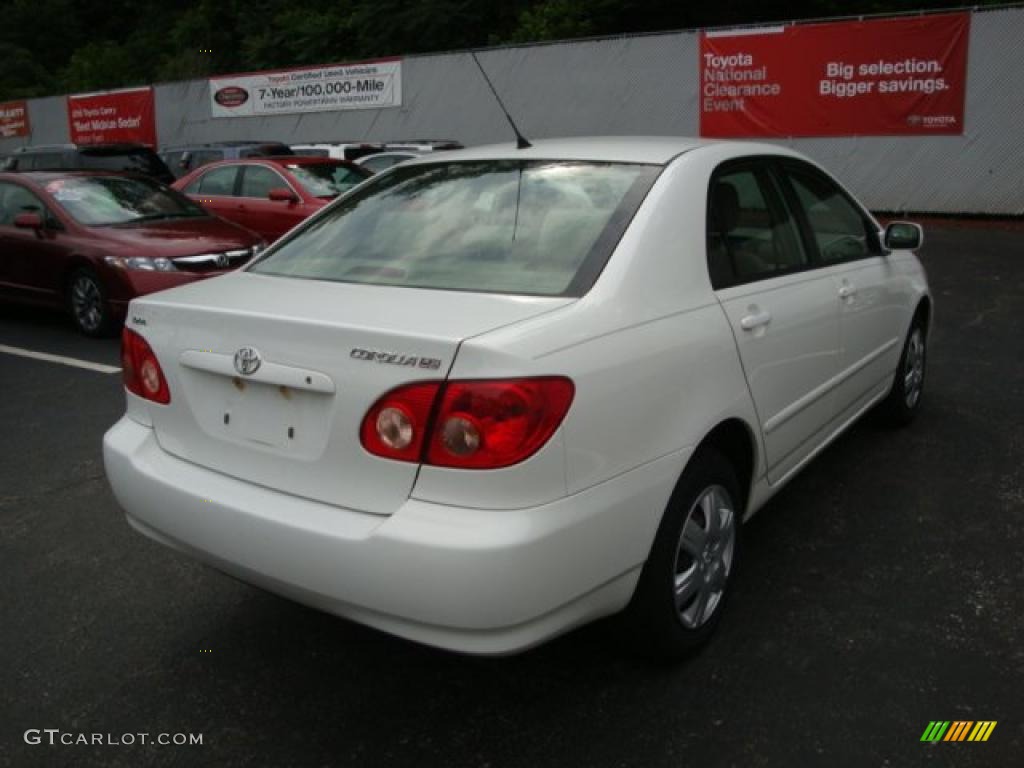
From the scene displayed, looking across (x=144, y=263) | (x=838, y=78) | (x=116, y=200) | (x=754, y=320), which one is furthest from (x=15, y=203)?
(x=838, y=78)

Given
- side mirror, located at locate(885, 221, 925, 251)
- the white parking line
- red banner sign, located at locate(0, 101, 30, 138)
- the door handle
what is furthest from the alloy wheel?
red banner sign, located at locate(0, 101, 30, 138)

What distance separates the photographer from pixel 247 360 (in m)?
2.55

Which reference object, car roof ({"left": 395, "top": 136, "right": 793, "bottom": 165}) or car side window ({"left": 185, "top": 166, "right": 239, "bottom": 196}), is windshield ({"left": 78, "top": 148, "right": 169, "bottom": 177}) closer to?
car side window ({"left": 185, "top": 166, "right": 239, "bottom": 196})

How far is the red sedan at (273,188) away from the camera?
1068 centimetres

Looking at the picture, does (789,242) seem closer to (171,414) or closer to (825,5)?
(171,414)

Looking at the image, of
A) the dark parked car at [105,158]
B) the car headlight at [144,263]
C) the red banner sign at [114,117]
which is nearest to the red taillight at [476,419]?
the car headlight at [144,263]

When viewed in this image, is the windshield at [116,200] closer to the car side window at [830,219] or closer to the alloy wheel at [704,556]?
the car side window at [830,219]

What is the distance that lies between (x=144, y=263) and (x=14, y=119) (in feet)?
85.7

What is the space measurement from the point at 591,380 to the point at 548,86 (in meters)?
16.4

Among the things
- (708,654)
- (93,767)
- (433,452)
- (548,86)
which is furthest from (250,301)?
(548,86)

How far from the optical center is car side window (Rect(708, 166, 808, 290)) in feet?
10.3

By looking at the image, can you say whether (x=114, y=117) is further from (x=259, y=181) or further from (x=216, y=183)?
(x=259, y=181)

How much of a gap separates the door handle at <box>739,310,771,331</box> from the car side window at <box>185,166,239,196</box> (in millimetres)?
9644

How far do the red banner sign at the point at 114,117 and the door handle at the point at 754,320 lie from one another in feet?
82.9
